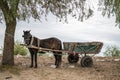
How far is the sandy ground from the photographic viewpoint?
18031 mm

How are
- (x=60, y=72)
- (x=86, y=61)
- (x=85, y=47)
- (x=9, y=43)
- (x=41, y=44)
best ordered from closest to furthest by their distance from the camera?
(x=60, y=72) < (x=41, y=44) < (x=9, y=43) < (x=86, y=61) < (x=85, y=47)

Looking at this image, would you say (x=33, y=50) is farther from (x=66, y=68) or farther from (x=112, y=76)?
(x=112, y=76)

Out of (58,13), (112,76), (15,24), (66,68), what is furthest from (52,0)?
(112,76)

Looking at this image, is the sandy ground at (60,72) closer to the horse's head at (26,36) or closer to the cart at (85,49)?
A: the cart at (85,49)

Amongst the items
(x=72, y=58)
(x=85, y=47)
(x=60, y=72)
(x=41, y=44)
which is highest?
(x=41, y=44)

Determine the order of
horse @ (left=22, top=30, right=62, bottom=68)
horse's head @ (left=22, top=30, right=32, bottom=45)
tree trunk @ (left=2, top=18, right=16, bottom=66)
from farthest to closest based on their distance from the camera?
1. tree trunk @ (left=2, top=18, right=16, bottom=66)
2. horse @ (left=22, top=30, right=62, bottom=68)
3. horse's head @ (left=22, top=30, right=32, bottom=45)

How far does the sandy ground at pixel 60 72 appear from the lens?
18.0 meters

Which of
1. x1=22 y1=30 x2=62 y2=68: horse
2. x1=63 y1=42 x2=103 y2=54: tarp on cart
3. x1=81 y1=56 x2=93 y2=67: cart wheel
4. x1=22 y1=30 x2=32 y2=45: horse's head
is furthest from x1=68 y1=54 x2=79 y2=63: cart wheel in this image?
x1=22 y1=30 x2=32 y2=45: horse's head

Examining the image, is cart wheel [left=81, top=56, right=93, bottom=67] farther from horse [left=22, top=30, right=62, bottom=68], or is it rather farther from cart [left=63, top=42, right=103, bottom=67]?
horse [left=22, top=30, right=62, bottom=68]

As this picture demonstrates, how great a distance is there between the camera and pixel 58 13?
21.0 metres

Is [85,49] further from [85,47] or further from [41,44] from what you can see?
[41,44]

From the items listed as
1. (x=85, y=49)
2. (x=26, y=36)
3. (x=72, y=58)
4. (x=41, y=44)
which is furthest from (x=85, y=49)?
(x=26, y=36)

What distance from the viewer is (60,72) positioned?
62.2 feet

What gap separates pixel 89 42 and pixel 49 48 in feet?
7.45
